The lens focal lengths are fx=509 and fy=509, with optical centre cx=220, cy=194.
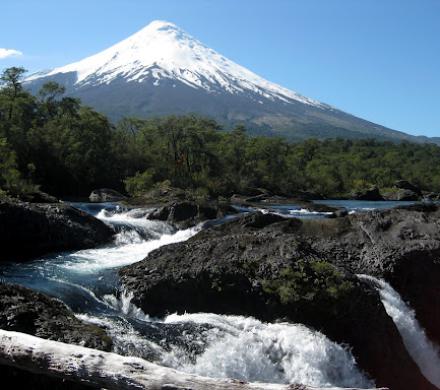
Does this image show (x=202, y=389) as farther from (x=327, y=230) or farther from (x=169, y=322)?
(x=327, y=230)

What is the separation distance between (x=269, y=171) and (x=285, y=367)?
56.0 metres

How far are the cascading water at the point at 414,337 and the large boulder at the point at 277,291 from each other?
691 millimetres

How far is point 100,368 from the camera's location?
13.7ft

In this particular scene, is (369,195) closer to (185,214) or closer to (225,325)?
(185,214)

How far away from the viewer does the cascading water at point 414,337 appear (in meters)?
10.8

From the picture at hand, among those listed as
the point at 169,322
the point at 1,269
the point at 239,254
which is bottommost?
the point at 1,269

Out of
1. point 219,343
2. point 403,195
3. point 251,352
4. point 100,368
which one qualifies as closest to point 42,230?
point 219,343

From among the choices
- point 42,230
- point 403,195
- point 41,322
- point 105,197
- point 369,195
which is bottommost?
point 105,197

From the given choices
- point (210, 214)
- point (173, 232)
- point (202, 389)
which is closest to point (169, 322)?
point (202, 389)

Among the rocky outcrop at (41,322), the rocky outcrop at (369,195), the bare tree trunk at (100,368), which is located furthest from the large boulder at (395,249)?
the rocky outcrop at (369,195)

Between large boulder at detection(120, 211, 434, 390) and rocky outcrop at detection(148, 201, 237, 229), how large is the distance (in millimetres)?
9633

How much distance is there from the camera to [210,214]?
75.5 ft

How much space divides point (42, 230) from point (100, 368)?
14345 mm

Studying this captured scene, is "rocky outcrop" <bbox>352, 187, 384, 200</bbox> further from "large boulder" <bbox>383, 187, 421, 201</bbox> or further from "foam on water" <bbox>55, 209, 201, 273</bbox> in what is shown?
"foam on water" <bbox>55, 209, 201, 273</bbox>
